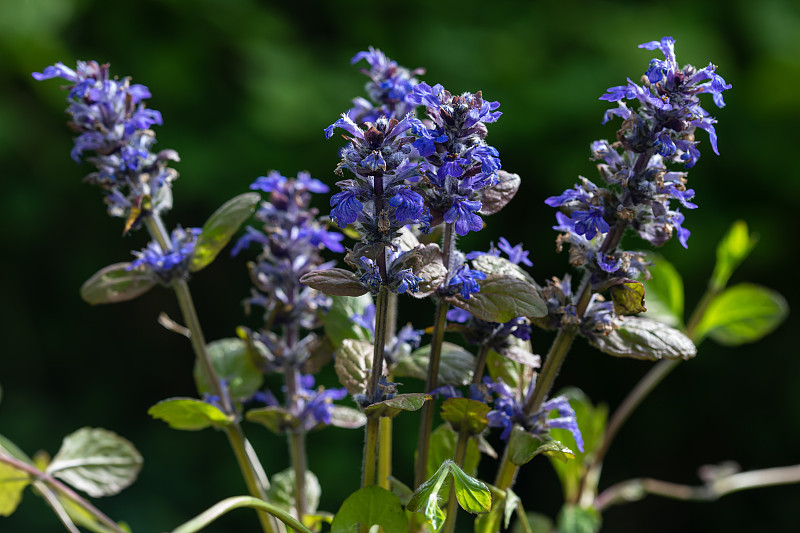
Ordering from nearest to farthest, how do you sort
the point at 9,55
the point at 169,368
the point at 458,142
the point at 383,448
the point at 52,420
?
the point at 458,142 → the point at 383,448 → the point at 9,55 → the point at 52,420 → the point at 169,368

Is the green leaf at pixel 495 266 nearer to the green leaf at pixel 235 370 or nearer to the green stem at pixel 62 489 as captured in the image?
the green leaf at pixel 235 370

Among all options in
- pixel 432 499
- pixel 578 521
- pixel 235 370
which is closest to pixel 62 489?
pixel 235 370

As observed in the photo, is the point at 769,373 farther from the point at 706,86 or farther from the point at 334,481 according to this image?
the point at 706,86

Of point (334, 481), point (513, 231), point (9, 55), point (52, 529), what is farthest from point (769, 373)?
point (9, 55)

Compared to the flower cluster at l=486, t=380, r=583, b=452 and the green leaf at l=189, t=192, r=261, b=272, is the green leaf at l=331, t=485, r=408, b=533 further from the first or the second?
the green leaf at l=189, t=192, r=261, b=272

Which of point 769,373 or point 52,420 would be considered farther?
point 52,420

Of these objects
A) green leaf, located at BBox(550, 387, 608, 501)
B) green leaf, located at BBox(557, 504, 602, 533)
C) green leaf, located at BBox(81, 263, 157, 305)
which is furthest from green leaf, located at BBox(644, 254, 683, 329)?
green leaf, located at BBox(81, 263, 157, 305)
